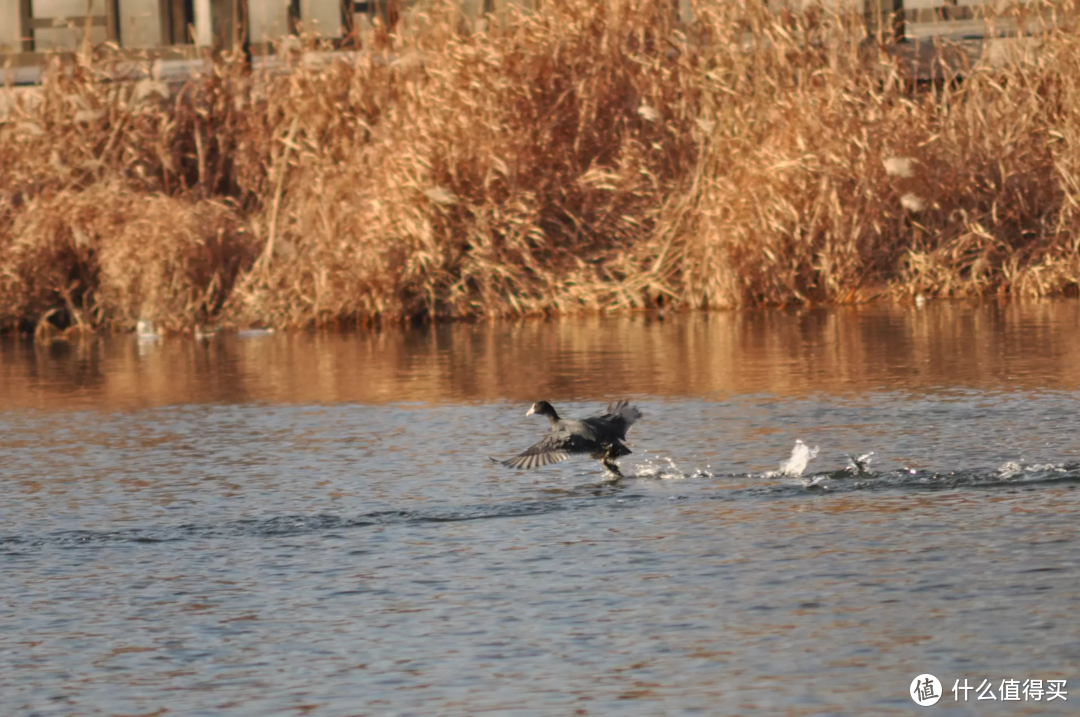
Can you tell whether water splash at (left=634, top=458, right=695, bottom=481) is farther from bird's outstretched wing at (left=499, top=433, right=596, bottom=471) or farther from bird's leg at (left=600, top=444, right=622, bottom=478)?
bird's outstretched wing at (left=499, top=433, right=596, bottom=471)

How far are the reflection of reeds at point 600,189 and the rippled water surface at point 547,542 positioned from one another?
466 cm

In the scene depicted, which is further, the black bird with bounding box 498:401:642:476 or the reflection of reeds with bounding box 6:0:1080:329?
the reflection of reeds with bounding box 6:0:1080:329

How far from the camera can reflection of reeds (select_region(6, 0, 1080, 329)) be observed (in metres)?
18.3

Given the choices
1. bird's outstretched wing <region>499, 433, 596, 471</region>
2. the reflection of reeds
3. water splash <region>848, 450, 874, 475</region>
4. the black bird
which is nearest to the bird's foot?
the black bird

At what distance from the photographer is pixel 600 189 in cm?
1941

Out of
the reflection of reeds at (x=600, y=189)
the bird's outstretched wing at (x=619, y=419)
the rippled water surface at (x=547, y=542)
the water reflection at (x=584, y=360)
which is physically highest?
the reflection of reeds at (x=600, y=189)

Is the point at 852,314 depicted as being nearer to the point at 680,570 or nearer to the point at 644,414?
→ the point at 644,414

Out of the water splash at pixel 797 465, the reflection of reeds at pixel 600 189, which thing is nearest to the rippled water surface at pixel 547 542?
the water splash at pixel 797 465

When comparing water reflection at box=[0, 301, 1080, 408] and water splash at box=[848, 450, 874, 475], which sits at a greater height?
water reflection at box=[0, 301, 1080, 408]

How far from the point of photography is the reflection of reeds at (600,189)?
18.3 m

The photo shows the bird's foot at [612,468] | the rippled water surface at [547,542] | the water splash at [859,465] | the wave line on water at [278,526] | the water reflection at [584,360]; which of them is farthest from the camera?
the water reflection at [584,360]

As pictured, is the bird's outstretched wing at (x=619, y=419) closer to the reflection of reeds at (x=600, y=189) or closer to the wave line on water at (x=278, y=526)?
the wave line on water at (x=278, y=526)

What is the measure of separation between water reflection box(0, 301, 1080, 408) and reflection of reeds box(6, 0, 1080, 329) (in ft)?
2.52

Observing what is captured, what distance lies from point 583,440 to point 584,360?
18.8 ft
